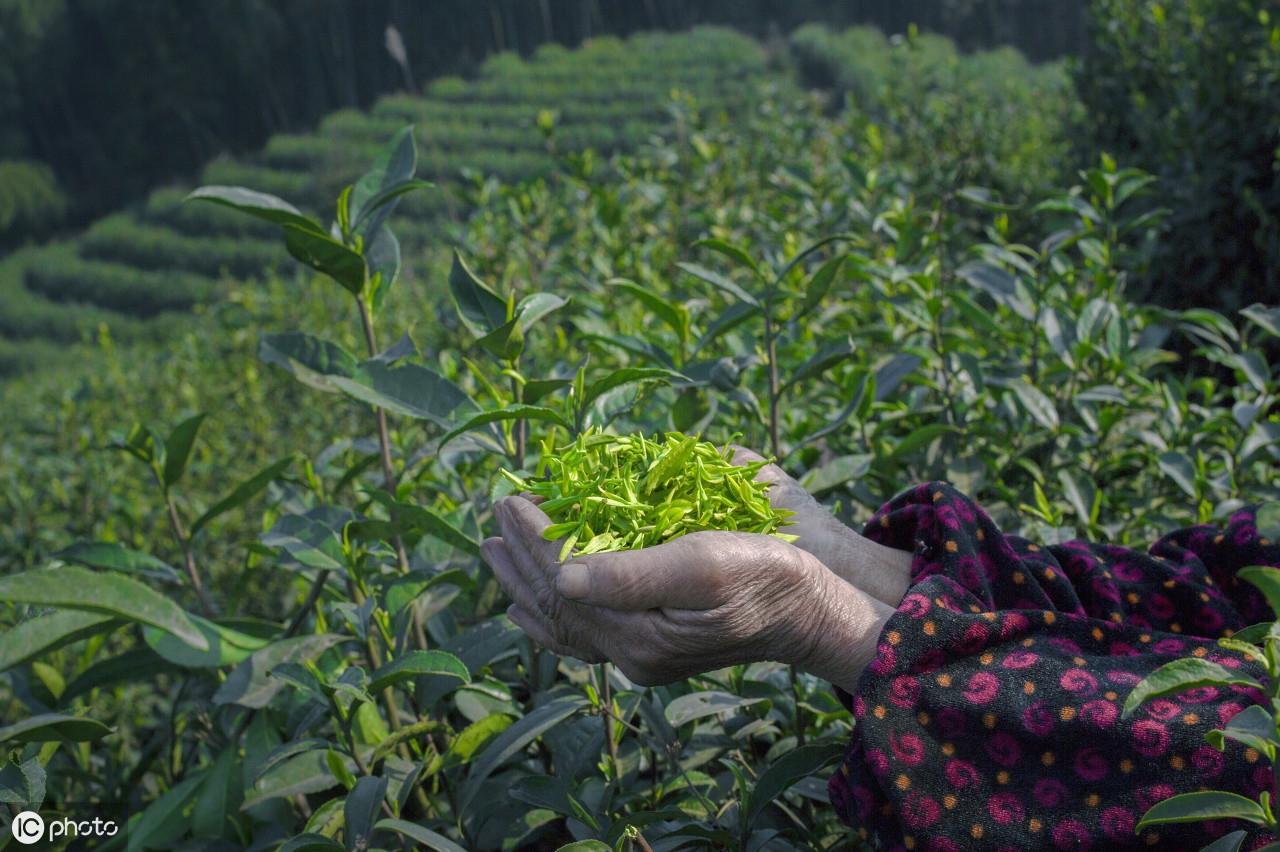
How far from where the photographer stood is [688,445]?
3.50ft

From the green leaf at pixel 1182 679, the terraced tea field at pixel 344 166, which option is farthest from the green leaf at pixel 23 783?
the terraced tea field at pixel 344 166

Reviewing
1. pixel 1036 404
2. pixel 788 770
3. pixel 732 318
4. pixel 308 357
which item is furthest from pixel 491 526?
pixel 1036 404

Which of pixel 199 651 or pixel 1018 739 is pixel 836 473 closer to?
pixel 1018 739

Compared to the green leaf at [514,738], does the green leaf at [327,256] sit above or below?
above

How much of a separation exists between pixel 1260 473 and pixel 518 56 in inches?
772

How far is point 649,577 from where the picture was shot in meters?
0.97

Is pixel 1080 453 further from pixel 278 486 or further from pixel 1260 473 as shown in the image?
pixel 278 486

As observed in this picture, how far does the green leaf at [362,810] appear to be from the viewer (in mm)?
1074

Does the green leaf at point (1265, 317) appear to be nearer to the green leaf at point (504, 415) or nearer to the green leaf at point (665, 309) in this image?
the green leaf at point (665, 309)

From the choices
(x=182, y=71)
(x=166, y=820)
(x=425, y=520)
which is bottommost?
(x=166, y=820)

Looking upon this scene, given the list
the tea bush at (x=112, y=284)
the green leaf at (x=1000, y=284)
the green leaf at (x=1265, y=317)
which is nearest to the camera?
the green leaf at (x=1265, y=317)

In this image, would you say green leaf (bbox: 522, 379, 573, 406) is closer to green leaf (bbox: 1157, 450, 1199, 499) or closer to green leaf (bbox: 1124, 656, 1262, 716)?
green leaf (bbox: 1124, 656, 1262, 716)

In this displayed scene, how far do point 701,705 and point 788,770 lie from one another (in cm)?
11

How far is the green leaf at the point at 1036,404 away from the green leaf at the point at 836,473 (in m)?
0.30
